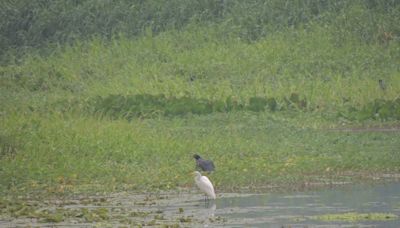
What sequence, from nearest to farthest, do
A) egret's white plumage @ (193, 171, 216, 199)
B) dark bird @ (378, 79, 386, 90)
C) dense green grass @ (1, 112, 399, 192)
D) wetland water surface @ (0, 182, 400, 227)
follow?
wetland water surface @ (0, 182, 400, 227) < egret's white plumage @ (193, 171, 216, 199) < dense green grass @ (1, 112, 399, 192) < dark bird @ (378, 79, 386, 90)

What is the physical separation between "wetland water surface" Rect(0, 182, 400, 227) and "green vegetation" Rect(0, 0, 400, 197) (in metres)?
0.96

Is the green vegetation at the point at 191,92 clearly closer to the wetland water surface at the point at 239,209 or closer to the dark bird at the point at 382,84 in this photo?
the dark bird at the point at 382,84

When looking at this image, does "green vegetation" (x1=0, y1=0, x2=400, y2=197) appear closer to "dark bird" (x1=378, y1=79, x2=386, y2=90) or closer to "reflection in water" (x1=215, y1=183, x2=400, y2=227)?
"dark bird" (x1=378, y1=79, x2=386, y2=90)

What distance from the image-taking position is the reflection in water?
42.8 ft

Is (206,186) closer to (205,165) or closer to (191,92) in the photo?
(205,165)

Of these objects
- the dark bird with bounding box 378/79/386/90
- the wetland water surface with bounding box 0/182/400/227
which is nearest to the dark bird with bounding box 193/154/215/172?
the wetland water surface with bounding box 0/182/400/227

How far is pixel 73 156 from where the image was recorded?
17.5 m

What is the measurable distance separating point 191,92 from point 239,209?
11987 mm

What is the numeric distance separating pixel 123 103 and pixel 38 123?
4.65 m

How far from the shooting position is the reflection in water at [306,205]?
13.0 metres

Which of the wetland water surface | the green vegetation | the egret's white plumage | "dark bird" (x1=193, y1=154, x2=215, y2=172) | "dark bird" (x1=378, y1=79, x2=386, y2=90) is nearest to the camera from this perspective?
the wetland water surface

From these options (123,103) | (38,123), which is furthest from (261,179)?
(123,103)

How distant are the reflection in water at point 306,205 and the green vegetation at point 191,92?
1.07m

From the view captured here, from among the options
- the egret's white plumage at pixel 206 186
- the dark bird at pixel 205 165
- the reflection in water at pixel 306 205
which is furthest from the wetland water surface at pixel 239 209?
the dark bird at pixel 205 165
